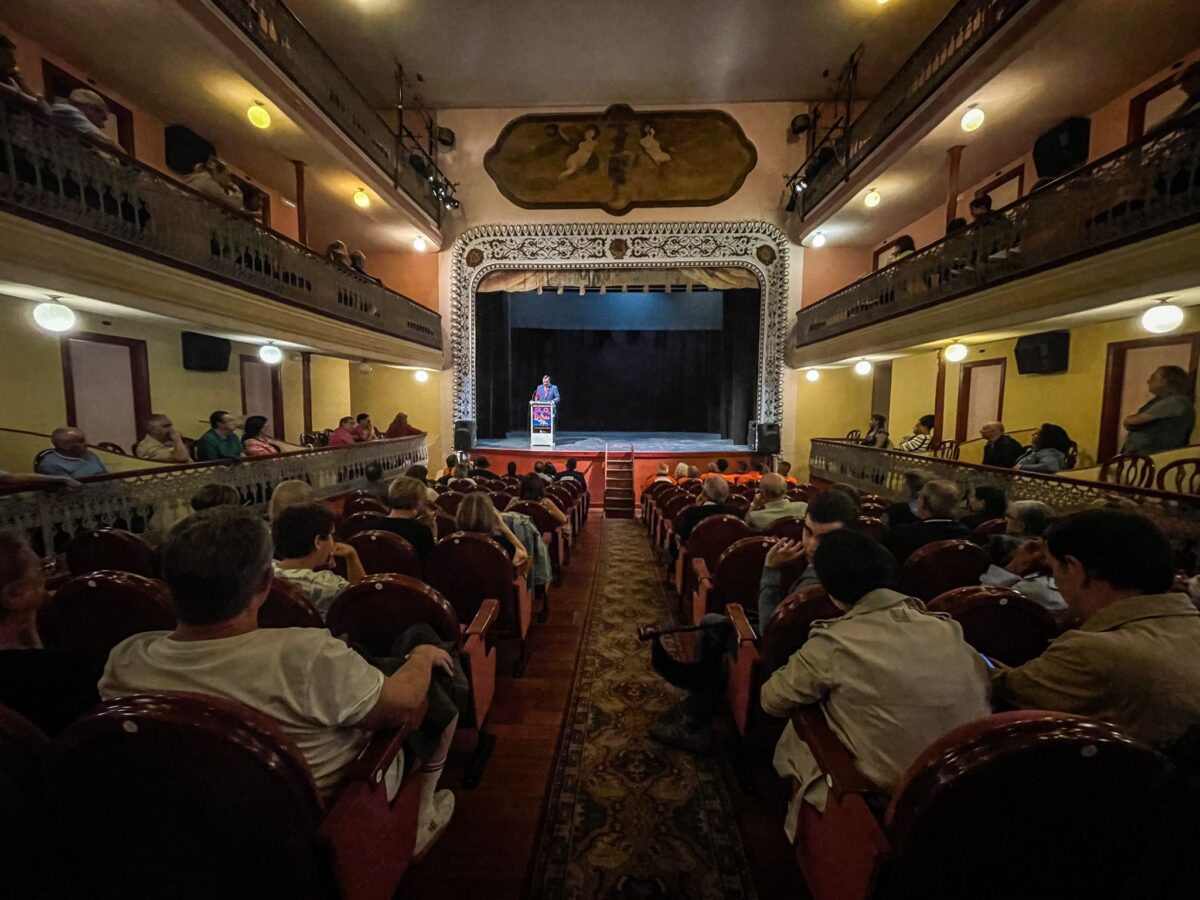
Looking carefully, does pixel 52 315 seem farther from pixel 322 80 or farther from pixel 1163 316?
pixel 1163 316

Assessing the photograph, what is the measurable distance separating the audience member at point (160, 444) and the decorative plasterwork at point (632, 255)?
615 centimetres

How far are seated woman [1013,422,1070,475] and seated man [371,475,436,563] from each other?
5.46 meters

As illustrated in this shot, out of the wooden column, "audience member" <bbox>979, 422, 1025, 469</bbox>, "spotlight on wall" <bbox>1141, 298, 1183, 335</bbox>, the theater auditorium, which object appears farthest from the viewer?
the wooden column

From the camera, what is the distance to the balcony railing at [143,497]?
127 inches

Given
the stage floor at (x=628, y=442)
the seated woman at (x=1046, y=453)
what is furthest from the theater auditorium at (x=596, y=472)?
the stage floor at (x=628, y=442)

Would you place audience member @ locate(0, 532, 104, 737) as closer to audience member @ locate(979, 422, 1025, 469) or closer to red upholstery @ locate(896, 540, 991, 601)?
red upholstery @ locate(896, 540, 991, 601)

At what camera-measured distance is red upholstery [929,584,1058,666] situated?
1765 millimetres

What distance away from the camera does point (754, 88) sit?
33.6 feet

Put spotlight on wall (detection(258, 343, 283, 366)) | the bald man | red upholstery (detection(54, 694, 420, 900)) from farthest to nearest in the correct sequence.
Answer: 1. spotlight on wall (detection(258, 343, 283, 366))
2. the bald man
3. red upholstery (detection(54, 694, 420, 900))

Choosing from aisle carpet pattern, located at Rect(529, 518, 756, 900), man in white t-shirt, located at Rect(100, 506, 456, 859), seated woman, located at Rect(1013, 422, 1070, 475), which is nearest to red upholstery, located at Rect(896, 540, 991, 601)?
aisle carpet pattern, located at Rect(529, 518, 756, 900)

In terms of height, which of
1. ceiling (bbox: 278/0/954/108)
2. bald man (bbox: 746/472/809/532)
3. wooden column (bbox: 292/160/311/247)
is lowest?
bald man (bbox: 746/472/809/532)

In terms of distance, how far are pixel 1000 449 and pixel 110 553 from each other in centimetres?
761

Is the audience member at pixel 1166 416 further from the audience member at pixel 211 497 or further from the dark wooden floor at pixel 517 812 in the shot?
the audience member at pixel 211 497

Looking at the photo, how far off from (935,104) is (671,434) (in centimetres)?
1171
